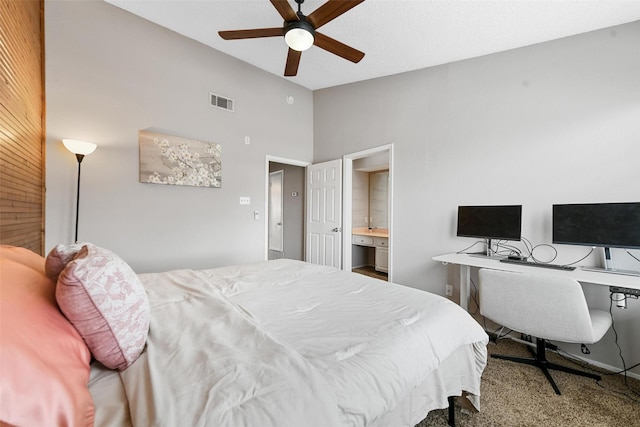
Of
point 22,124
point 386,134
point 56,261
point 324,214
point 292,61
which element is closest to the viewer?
point 56,261

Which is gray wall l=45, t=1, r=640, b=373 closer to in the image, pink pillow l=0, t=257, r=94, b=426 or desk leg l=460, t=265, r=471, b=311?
desk leg l=460, t=265, r=471, b=311

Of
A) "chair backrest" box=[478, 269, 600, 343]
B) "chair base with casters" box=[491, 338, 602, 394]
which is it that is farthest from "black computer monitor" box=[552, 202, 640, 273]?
"chair base with casters" box=[491, 338, 602, 394]

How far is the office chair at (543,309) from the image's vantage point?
1665 millimetres

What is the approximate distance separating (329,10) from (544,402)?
305 cm

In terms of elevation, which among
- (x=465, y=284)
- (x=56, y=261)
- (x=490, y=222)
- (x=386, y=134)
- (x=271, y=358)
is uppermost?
(x=386, y=134)

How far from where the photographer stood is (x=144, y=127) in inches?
111

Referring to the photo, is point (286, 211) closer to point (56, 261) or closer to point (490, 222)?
point (490, 222)

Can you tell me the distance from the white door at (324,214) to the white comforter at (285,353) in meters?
2.46

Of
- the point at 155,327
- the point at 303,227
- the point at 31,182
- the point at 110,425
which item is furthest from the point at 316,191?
the point at 110,425

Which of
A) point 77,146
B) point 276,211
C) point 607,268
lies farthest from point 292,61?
point 276,211

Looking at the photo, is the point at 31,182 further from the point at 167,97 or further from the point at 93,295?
the point at 93,295

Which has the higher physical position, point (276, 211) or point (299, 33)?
point (299, 33)

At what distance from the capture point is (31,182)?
2.03m

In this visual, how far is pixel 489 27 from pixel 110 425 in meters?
3.52
